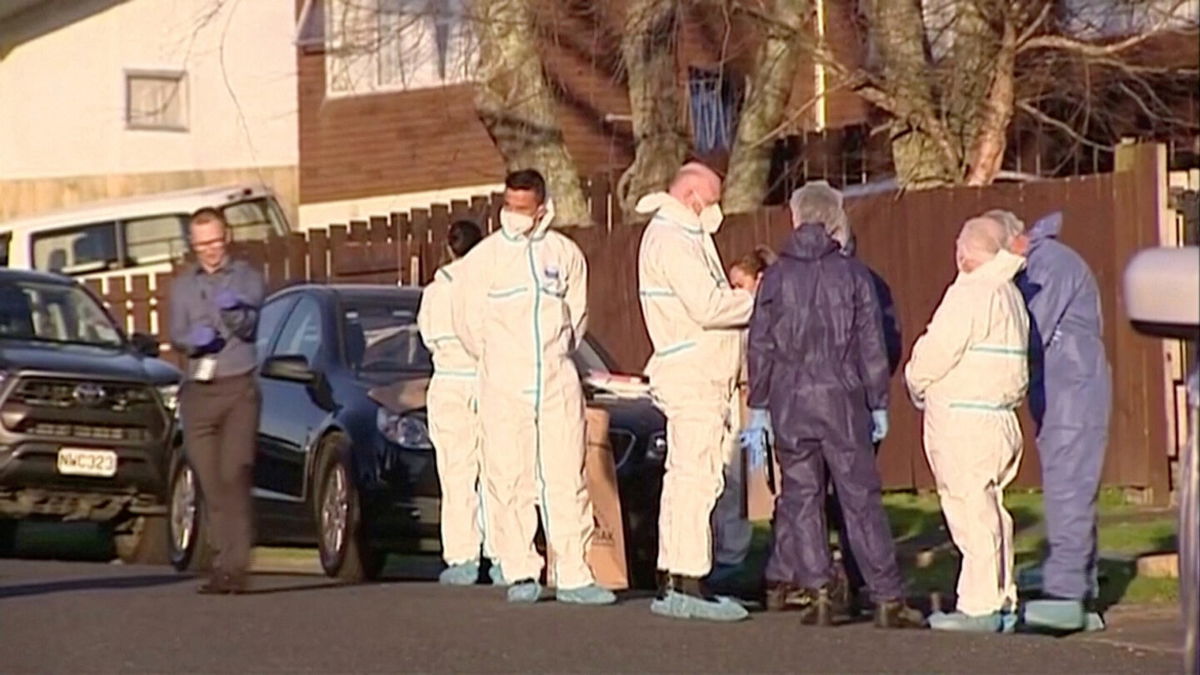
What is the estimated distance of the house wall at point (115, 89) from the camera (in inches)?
1396

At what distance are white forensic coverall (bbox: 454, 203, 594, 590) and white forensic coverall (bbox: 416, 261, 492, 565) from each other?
860mm

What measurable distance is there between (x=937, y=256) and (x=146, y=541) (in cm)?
571

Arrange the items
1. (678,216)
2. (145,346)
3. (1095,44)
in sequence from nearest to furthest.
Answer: (678,216), (145,346), (1095,44)

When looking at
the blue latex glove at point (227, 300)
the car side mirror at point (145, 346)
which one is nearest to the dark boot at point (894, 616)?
the blue latex glove at point (227, 300)

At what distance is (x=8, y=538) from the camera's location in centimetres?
1820

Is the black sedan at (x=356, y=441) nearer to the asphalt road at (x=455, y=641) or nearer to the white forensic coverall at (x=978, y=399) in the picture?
Answer: the asphalt road at (x=455, y=641)

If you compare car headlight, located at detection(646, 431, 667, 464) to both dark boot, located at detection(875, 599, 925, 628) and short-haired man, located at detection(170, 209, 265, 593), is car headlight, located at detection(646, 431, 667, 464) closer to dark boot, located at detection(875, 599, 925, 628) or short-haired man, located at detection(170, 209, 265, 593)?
short-haired man, located at detection(170, 209, 265, 593)

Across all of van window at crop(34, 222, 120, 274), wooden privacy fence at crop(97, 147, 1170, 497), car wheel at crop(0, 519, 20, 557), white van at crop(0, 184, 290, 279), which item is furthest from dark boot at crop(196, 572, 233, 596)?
van window at crop(34, 222, 120, 274)

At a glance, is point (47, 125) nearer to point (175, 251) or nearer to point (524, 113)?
point (175, 251)

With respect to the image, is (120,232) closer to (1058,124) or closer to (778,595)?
(1058,124)

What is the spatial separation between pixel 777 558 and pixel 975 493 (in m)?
1.05

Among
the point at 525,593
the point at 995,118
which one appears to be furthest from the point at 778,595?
the point at 995,118

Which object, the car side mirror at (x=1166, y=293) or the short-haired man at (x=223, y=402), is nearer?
the car side mirror at (x=1166, y=293)

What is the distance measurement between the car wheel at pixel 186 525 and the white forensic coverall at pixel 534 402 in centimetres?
301
